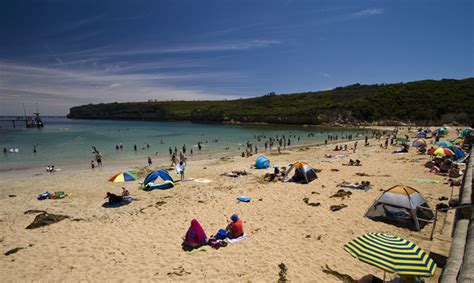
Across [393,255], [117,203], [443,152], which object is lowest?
[117,203]

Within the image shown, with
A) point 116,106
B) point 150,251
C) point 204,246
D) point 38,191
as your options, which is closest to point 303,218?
point 204,246

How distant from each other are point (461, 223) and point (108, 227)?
36.1ft

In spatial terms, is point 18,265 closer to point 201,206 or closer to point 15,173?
point 201,206

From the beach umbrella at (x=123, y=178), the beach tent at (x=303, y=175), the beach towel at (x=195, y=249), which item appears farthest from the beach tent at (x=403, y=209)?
the beach umbrella at (x=123, y=178)

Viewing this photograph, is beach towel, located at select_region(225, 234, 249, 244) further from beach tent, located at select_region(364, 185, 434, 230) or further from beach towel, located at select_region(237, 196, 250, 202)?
beach tent, located at select_region(364, 185, 434, 230)

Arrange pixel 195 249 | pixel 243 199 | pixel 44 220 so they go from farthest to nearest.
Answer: pixel 243 199
pixel 44 220
pixel 195 249

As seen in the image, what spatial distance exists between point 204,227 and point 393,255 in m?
6.13

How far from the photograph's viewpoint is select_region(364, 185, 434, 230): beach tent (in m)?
8.71

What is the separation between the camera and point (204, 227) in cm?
931

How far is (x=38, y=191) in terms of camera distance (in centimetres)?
1551

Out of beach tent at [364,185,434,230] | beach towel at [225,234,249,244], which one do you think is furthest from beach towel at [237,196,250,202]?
beach tent at [364,185,434,230]

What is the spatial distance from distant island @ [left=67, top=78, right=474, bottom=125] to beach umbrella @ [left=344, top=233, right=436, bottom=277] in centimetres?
7665

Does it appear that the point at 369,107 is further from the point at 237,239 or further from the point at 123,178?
the point at 237,239

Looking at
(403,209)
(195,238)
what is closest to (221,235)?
(195,238)
